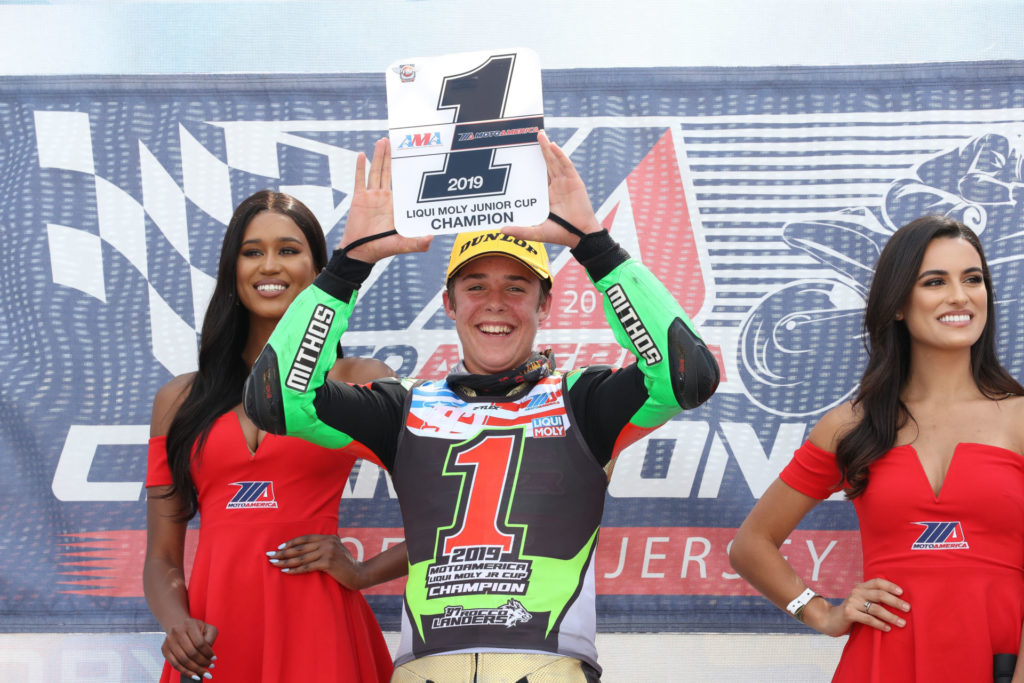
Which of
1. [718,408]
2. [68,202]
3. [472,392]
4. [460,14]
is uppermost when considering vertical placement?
[460,14]

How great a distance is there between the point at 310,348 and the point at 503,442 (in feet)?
1.39

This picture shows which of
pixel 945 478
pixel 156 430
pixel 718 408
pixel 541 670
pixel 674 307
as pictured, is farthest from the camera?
pixel 718 408

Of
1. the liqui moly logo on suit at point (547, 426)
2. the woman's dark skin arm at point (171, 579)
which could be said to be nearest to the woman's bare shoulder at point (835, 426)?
the liqui moly logo on suit at point (547, 426)

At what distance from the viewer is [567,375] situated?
203 cm

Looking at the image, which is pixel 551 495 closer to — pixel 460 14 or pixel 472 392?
pixel 472 392

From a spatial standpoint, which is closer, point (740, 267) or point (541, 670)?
point (541, 670)

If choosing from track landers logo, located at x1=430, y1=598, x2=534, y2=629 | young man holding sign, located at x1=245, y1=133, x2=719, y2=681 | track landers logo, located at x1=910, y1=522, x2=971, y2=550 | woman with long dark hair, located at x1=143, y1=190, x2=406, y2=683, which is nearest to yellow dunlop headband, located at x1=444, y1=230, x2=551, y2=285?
young man holding sign, located at x1=245, y1=133, x2=719, y2=681

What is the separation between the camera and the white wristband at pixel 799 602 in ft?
7.36

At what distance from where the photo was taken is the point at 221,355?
239cm

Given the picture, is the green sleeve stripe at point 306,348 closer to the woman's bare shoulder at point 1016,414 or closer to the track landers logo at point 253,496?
the track landers logo at point 253,496

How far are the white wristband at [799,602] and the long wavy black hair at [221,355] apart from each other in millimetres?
1395

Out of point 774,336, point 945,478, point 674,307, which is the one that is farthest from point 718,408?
point 674,307

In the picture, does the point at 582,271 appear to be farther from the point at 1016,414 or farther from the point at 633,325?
the point at 1016,414

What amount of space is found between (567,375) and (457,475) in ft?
1.06
